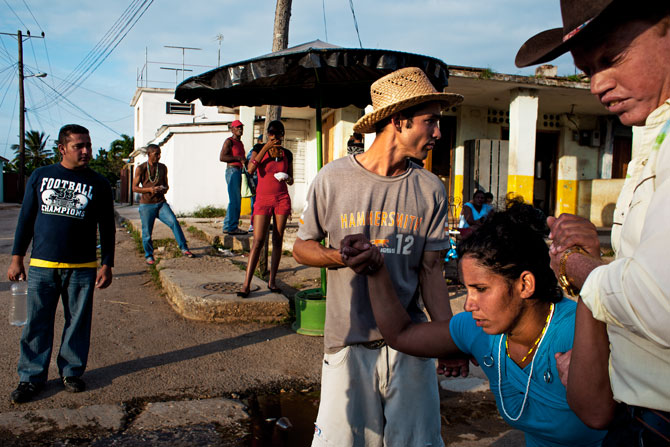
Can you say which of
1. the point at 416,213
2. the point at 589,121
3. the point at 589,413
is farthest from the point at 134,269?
the point at 589,121

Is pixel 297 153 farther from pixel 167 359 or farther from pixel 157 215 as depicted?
pixel 167 359

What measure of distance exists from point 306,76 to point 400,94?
2601 mm

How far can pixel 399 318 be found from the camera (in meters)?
1.89

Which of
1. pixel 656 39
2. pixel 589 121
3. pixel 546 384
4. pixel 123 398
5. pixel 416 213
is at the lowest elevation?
pixel 123 398

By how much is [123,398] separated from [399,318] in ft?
8.59

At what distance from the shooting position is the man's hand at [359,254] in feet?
5.41

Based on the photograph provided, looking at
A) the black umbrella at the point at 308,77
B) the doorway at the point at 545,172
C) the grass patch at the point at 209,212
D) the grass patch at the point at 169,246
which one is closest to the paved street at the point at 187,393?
the black umbrella at the point at 308,77

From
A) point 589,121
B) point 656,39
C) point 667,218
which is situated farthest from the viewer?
point 589,121

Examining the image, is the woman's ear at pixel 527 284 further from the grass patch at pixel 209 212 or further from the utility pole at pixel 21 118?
the utility pole at pixel 21 118

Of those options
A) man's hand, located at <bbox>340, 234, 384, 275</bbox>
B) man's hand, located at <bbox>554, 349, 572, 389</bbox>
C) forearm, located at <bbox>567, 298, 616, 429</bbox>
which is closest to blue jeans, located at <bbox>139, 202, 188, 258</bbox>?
man's hand, located at <bbox>340, 234, 384, 275</bbox>

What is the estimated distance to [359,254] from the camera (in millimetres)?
1646

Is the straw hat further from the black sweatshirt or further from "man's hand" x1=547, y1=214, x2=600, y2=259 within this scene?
the black sweatshirt

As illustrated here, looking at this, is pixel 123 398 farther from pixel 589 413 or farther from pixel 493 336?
pixel 589 413

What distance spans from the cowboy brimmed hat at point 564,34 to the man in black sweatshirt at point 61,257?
3.44 m
